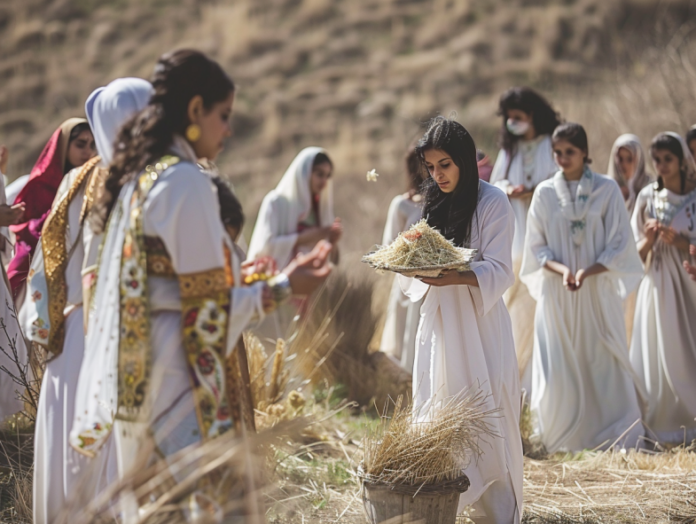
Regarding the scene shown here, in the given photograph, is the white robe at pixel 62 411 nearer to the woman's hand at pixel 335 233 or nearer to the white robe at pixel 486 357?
the white robe at pixel 486 357

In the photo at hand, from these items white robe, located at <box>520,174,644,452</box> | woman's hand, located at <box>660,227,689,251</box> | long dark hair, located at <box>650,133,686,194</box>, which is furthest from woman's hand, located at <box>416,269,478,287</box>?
long dark hair, located at <box>650,133,686,194</box>

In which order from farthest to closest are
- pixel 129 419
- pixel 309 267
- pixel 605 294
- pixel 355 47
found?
pixel 355 47
pixel 605 294
pixel 309 267
pixel 129 419

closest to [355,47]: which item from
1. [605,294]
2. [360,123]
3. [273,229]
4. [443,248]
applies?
[360,123]

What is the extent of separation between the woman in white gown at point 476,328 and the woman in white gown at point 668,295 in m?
2.56

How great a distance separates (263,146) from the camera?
80.4ft

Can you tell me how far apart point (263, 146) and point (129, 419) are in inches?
872

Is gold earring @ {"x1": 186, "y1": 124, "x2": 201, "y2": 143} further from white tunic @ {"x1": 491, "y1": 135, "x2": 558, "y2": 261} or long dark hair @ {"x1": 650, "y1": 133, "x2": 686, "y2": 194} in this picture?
white tunic @ {"x1": 491, "y1": 135, "x2": 558, "y2": 261}

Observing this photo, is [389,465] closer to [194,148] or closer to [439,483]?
[439,483]

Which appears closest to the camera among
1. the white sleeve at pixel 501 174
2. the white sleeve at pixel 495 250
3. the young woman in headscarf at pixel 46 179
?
the white sleeve at pixel 495 250

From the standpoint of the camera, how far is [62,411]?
3178mm

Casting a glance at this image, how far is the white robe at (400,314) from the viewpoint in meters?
7.66

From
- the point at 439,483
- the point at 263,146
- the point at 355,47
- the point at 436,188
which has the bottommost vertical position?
the point at 439,483

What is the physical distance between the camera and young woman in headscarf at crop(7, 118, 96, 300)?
456 cm

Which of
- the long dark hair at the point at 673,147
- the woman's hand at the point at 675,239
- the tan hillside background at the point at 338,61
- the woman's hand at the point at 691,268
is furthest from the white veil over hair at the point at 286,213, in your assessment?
the tan hillside background at the point at 338,61
